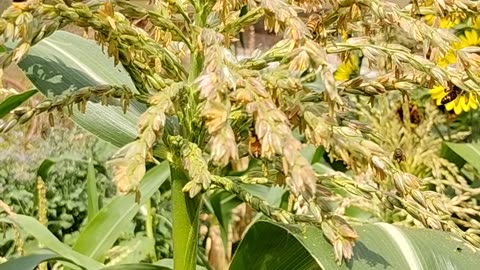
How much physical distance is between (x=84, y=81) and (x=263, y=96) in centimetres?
56

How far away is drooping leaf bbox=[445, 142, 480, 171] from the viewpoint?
6.39 feet

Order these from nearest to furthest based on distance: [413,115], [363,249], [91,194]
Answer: [363,249]
[91,194]
[413,115]

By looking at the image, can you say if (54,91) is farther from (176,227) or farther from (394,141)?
(394,141)

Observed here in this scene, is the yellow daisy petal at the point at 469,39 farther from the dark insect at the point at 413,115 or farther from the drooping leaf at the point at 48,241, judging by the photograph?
the drooping leaf at the point at 48,241

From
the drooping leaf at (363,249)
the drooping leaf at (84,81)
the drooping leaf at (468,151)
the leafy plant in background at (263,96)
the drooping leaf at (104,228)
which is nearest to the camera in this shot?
the leafy plant in background at (263,96)

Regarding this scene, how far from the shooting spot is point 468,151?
199 cm

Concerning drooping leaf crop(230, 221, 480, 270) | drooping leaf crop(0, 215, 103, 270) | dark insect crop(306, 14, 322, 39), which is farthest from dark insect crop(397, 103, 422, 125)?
dark insect crop(306, 14, 322, 39)

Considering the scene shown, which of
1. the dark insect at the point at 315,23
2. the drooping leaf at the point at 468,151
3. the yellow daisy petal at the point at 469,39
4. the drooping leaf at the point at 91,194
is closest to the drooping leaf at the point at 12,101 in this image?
the drooping leaf at the point at 91,194

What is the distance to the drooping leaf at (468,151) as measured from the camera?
1948mm

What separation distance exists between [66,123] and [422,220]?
73.1 inches

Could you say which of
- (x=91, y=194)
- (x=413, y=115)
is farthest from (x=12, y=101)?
(x=413, y=115)

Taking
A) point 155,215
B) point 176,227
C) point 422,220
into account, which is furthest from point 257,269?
point 155,215

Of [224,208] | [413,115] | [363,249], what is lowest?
[224,208]

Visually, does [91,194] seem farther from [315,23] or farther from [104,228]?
[315,23]
